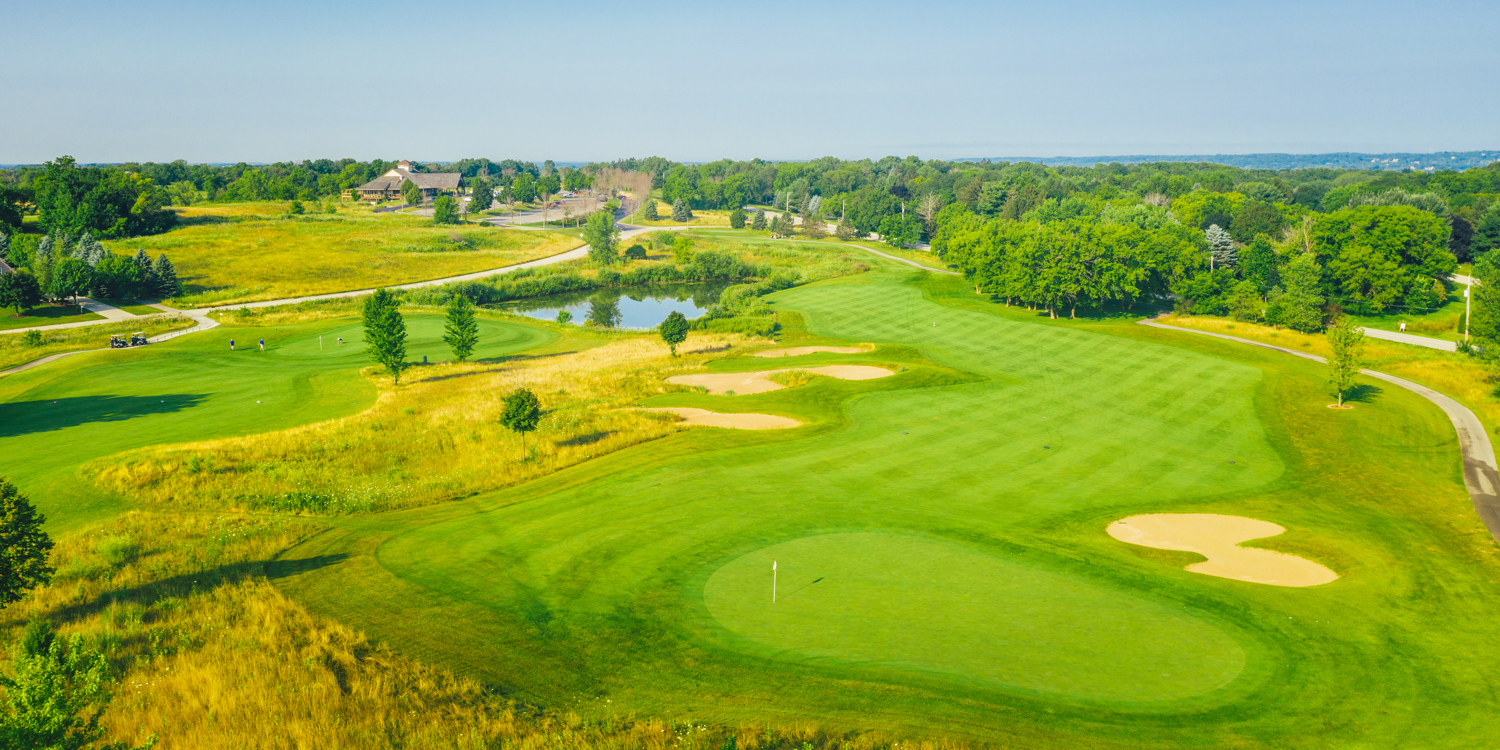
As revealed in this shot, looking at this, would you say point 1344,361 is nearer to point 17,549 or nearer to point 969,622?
point 969,622

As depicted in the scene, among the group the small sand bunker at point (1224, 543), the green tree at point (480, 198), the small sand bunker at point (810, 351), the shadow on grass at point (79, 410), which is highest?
the green tree at point (480, 198)

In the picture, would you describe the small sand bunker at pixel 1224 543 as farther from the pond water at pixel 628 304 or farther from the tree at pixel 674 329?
the pond water at pixel 628 304

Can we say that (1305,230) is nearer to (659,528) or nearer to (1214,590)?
(1214,590)

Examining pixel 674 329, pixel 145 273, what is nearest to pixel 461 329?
pixel 674 329

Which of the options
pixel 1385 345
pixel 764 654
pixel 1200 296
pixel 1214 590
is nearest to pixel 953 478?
pixel 1214 590

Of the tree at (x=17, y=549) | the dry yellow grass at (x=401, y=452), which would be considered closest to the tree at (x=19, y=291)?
the dry yellow grass at (x=401, y=452)

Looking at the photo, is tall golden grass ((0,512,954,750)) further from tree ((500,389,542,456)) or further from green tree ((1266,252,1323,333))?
green tree ((1266,252,1323,333))

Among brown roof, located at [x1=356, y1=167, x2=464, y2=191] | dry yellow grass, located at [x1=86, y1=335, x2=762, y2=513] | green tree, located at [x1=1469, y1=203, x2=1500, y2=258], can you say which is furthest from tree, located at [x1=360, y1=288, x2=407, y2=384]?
brown roof, located at [x1=356, y1=167, x2=464, y2=191]
